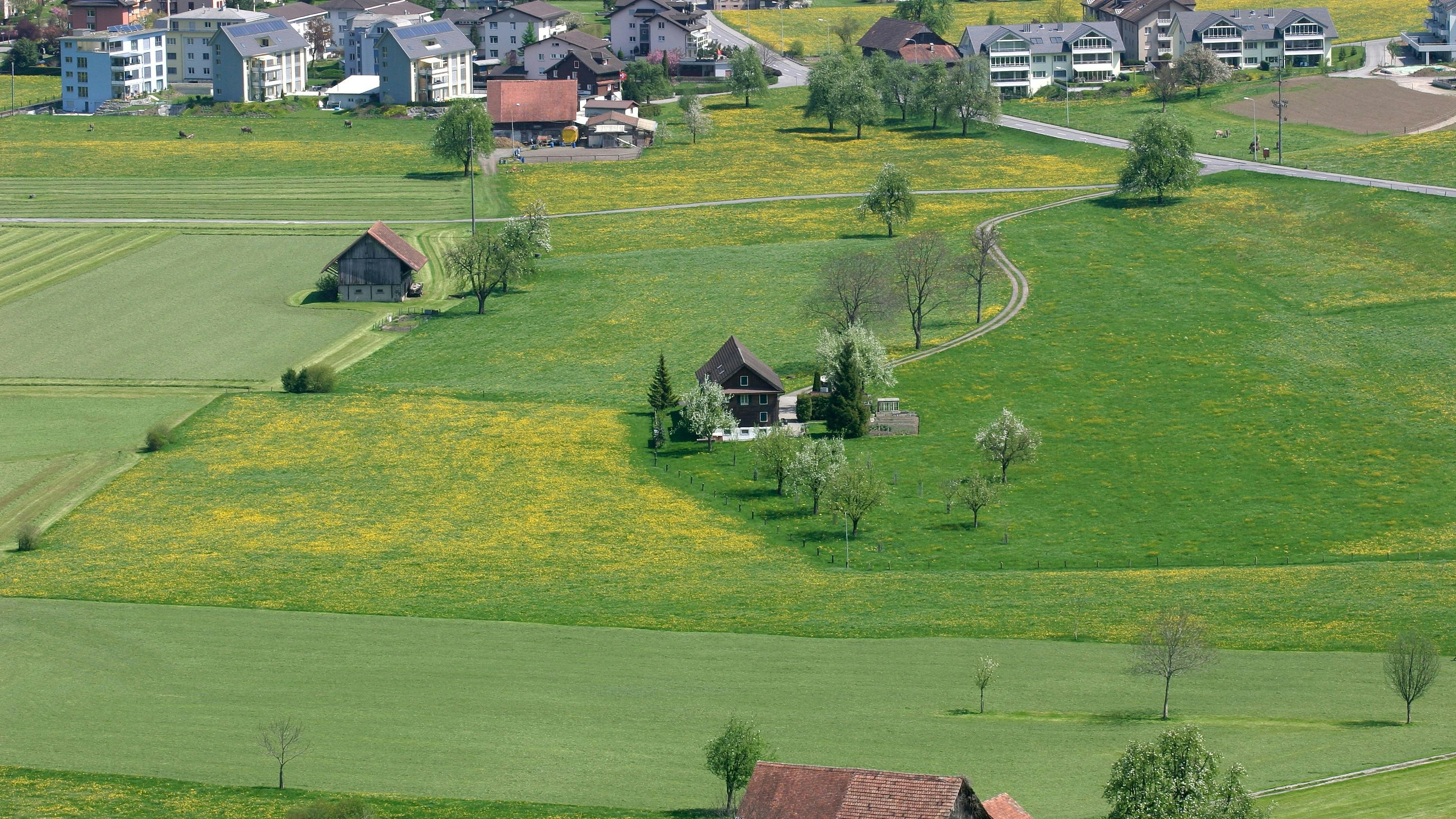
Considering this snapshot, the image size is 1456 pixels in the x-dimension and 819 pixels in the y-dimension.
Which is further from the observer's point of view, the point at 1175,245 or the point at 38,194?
the point at 38,194

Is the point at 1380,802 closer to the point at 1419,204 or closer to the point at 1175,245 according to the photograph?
the point at 1175,245

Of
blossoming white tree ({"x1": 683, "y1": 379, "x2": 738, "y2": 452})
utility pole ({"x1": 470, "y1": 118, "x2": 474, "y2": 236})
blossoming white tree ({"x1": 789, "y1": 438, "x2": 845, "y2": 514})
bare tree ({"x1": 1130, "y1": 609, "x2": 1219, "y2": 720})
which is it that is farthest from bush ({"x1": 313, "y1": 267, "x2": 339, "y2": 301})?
bare tree ({"x1": 1130, "y1": 609, "x2": 1219, "y2": 720})

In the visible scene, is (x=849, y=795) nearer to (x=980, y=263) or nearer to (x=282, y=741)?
(x=282, y=741)

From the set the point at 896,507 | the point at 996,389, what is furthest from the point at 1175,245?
the point at 896,507

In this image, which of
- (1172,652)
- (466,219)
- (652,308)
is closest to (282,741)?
(1172,652)

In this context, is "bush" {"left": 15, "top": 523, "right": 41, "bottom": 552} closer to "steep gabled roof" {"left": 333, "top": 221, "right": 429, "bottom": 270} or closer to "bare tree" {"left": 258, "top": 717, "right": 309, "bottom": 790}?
"bare tree" {"left": 258, "top": 717, "right": 309, "bottom": 790}

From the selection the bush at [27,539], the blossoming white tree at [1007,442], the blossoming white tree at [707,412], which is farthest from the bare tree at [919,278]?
the bush at [27,539]

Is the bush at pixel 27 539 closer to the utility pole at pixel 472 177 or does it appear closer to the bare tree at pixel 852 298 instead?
the bare tree at pixel 852 298
